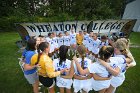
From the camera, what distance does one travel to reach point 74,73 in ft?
16.9

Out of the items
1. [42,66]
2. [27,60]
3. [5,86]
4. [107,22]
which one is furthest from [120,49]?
[107,22]

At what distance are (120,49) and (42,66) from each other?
212 centimetres

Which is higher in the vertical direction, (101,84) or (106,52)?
(106,52)

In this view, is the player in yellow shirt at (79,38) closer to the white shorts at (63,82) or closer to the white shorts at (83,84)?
the white shorts at (63,82)

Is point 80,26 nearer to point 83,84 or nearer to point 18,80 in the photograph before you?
point 18,80

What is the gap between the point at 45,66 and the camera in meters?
4.91

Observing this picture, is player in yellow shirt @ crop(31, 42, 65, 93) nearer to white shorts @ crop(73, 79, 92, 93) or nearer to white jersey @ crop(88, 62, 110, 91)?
white shorts @ crop(73, 79, 92, 93)

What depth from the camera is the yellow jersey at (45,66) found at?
4.77 meters

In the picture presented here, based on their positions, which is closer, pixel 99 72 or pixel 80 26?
pixel 99 72

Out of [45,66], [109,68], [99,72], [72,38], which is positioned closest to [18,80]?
[45,66]

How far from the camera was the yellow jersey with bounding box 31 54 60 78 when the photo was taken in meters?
4.77

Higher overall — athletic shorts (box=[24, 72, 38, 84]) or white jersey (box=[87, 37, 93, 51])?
athletic shorts (box=[24, 72, 38, 84])

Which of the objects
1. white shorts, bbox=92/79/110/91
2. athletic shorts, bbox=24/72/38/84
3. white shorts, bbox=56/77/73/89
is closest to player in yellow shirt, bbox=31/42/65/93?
white shorts, bbox=56/77/73/89

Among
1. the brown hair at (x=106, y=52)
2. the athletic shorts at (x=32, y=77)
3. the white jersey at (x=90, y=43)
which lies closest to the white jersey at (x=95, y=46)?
the white jersey at (x=90, y=43)
